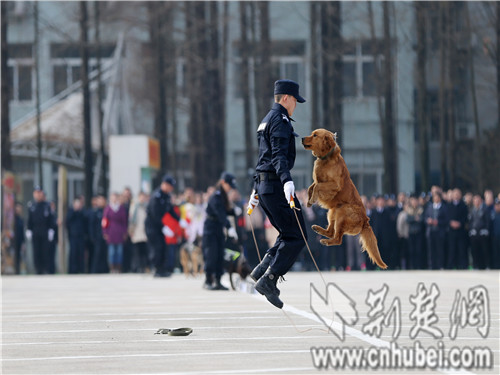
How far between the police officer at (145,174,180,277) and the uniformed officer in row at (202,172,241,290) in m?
5.22

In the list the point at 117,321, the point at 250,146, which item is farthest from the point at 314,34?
the point at 117,321

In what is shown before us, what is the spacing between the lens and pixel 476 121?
42.3 m

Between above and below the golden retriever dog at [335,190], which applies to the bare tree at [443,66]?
above

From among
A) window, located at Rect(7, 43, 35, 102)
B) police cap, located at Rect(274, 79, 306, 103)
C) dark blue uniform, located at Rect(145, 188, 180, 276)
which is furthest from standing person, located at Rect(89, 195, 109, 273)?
police cap, located at Rect(274, 79, 306, 103)

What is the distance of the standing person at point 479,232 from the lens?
3092 cm

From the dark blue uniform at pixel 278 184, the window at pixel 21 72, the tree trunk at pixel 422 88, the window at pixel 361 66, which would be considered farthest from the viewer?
the window at pixel 21 72

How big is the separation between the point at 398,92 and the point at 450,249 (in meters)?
17.1

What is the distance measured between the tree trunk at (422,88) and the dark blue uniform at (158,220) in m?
13.7

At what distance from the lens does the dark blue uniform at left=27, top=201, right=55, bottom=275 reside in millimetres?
32344

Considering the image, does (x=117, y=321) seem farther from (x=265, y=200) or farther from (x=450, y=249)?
(x=450, y=249)

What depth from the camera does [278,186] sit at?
1269cm

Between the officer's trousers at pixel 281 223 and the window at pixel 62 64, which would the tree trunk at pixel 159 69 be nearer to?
the window at pixel 62 64

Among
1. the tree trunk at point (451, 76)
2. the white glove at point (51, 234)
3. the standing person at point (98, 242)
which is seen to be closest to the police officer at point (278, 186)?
the standing person at point (98, 242)

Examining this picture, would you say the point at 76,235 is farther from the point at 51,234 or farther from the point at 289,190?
the point at 289,190
